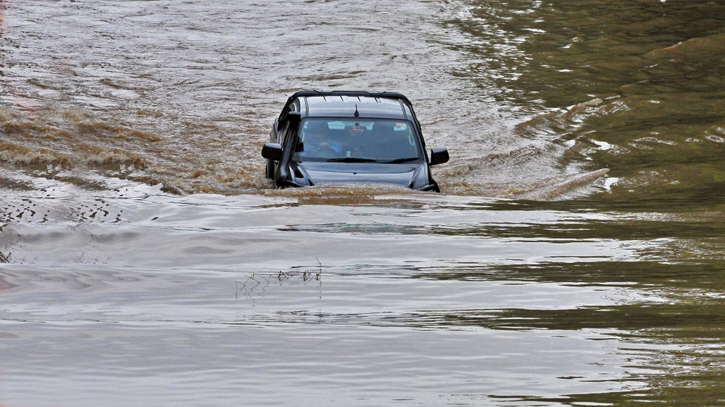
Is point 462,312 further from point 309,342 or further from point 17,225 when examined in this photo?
point 17,225

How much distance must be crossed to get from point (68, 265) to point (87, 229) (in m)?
1.14

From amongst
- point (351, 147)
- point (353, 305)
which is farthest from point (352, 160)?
point (353, 305)

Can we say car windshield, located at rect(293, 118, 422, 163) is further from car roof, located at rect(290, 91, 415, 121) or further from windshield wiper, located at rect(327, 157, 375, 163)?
car roof, located at rect(290, 91, 415, 121)

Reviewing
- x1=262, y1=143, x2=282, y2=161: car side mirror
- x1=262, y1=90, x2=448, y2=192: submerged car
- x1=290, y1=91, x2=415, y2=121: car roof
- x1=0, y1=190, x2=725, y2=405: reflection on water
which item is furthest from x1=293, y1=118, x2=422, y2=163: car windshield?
x1=0, y1=190, x2=725, y2=405: reflection on water

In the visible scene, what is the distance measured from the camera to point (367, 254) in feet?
27.5

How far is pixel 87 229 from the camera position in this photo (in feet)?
28.3

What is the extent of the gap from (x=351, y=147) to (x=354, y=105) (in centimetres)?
80

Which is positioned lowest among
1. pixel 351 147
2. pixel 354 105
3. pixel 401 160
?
pixel 401 160

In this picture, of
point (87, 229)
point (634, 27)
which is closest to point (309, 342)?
point (87, 229)

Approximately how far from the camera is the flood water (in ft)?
17.6

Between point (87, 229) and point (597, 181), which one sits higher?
point (87, 229)

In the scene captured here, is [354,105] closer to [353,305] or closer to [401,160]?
[401,160]

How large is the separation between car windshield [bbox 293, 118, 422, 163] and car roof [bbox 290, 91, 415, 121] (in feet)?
0.37

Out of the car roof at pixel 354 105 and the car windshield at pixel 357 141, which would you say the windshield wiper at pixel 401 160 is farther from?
the car roof at pixel 354 105
